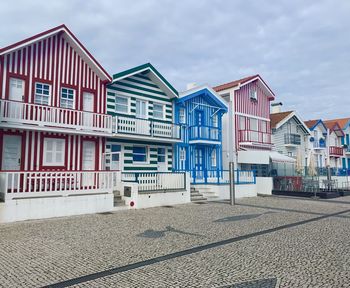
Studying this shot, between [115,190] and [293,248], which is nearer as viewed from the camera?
[293,248]

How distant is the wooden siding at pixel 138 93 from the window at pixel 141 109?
27 centimetres

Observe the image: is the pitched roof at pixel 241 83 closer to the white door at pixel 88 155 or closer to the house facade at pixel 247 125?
the house facade at pixel 247 125

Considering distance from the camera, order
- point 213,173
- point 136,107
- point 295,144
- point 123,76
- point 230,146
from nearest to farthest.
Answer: point 123,76
point 136,107
point 213,173
point 230,146
point 295,144

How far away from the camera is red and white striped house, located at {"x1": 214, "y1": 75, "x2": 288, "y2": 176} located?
84.7ft

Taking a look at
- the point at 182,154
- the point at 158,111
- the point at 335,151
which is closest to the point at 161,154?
the point at 182,154

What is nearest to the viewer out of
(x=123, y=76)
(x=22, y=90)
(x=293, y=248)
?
(x=293, y=248)

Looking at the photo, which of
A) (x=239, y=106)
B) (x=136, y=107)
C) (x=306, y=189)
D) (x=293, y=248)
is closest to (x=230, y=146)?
(x=239, y=106)

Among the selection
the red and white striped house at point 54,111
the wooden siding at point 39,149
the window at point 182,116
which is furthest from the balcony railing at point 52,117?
the window at point 182,116

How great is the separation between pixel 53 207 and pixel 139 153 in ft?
25.8

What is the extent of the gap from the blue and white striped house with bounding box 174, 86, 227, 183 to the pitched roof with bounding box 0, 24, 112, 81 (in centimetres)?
638

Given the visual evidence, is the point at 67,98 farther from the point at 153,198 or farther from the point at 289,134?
the point at 289,134

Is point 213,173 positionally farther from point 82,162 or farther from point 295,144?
point 295,144

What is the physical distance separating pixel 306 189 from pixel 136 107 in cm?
1456

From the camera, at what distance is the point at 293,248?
294 inches
